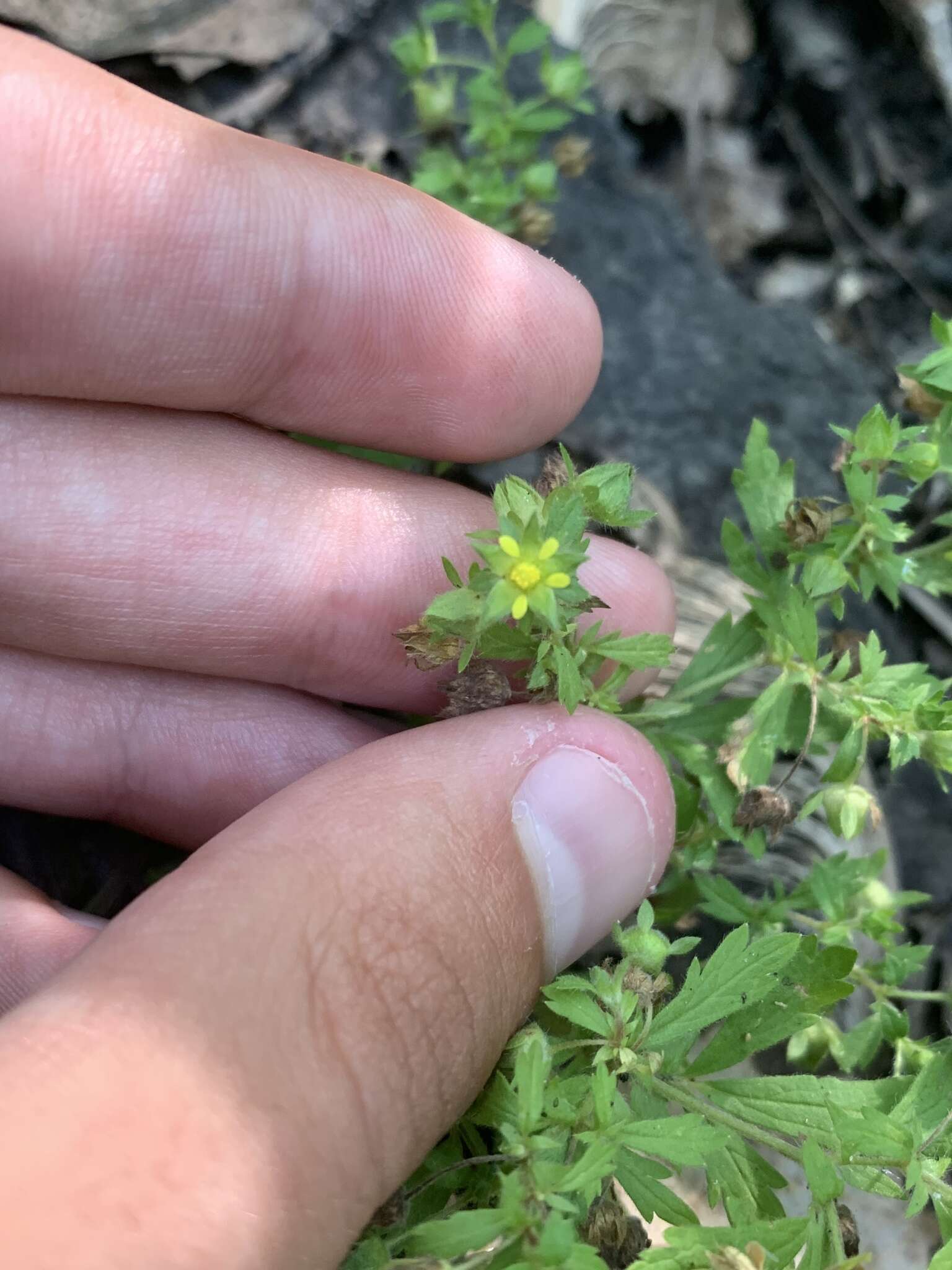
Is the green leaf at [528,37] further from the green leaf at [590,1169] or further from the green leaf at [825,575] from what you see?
the green leaf at [590,1169]

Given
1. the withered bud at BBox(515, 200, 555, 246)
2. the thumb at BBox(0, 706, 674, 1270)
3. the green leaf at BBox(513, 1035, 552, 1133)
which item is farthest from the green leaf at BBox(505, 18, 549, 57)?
the green leaf at BBox(513, 1035, 552, 1133)

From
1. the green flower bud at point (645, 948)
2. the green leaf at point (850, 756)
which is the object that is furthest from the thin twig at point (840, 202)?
the green flower bud at point (645, 948)

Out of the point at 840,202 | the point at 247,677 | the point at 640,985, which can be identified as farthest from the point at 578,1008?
the point at 840,202

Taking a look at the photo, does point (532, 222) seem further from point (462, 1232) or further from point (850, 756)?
point (462, 1232)

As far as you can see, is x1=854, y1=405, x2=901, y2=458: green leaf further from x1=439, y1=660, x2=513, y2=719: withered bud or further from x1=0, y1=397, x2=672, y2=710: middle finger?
x1=439, y1=660, x2=513, y2=719: withered bud

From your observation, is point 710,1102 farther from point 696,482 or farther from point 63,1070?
point 696,482

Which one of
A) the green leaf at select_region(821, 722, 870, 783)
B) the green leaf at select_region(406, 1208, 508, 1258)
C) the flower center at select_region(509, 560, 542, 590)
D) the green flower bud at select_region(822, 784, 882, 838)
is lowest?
the green leaf at select_region(406, 1208, 508, 1258)

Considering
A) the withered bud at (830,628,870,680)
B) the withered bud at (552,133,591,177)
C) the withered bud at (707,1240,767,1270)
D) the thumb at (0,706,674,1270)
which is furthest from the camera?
the withered bud at (552,133,591,177)
